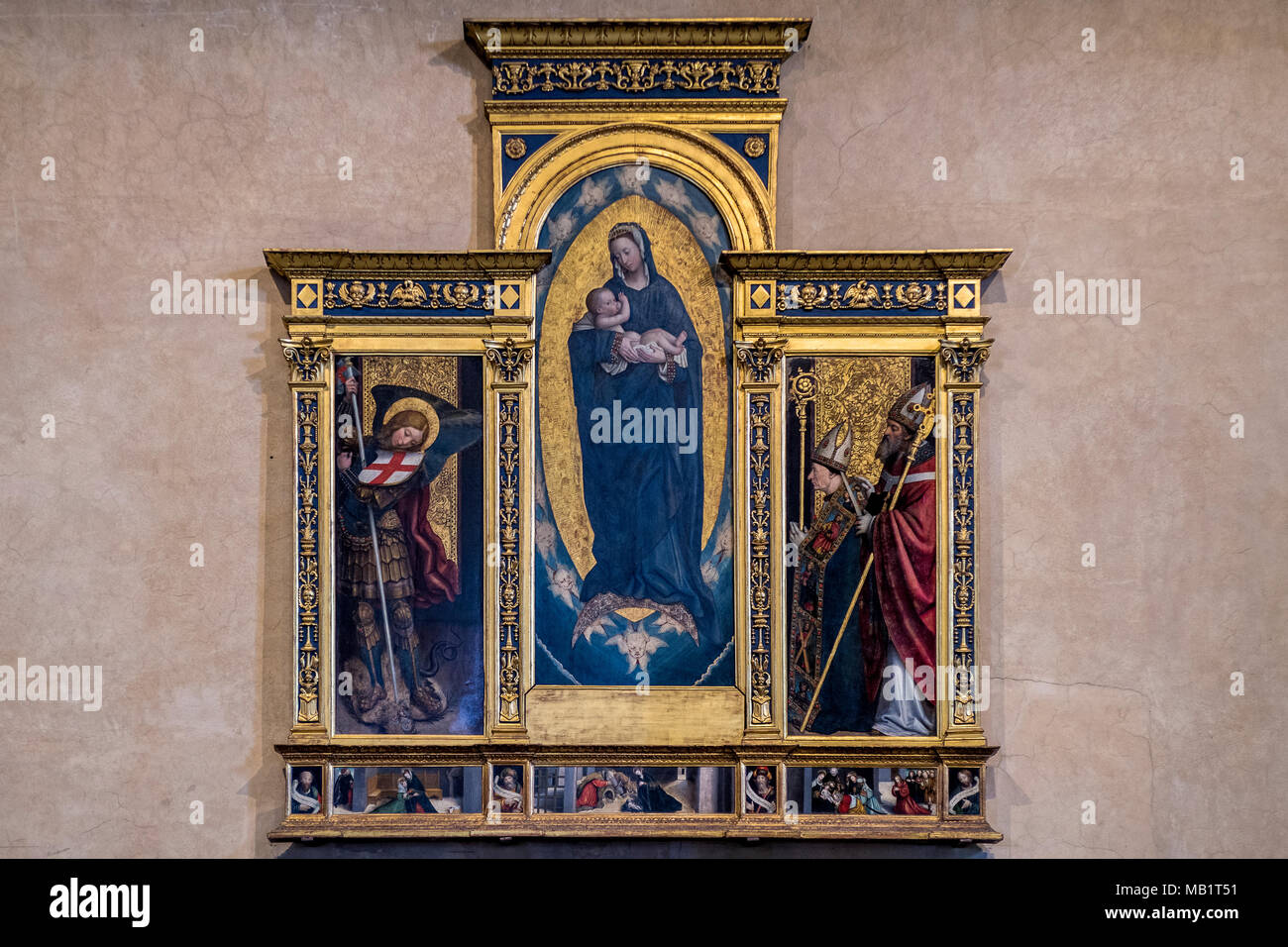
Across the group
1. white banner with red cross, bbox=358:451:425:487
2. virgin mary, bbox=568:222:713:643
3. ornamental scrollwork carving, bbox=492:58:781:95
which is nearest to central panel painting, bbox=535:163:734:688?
virgin mary, bbox=568:222:713:643

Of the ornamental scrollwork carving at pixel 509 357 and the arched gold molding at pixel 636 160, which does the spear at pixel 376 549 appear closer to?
the ornamental scrollwork carving at pixel 509 357

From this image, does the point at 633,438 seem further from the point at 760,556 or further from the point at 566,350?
the point at 760,556

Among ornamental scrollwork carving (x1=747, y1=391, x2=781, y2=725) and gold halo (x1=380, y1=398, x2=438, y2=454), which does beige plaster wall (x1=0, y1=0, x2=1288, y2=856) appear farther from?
ornamental scrollwork carving (x1=747, y1=391, x2=781, y2=725)

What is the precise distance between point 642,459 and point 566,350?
2.41ft

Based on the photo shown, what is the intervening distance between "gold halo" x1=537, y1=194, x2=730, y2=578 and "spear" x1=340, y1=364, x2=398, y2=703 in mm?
966

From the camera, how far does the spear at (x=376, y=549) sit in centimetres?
587

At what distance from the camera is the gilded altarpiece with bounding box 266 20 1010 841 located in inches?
229

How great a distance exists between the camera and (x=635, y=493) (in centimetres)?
597

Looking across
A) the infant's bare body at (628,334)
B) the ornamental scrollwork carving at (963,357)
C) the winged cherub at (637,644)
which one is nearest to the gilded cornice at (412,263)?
the infant's bare body at (628,334)

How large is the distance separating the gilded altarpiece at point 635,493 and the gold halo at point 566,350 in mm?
16

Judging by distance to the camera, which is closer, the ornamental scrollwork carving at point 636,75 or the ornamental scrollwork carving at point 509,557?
the ornamental scrollwork carving at point 509,557

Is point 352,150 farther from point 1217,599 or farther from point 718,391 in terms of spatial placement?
point 1217,599

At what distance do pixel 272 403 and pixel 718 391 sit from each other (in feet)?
8.11

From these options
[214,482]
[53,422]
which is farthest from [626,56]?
[53,422]
